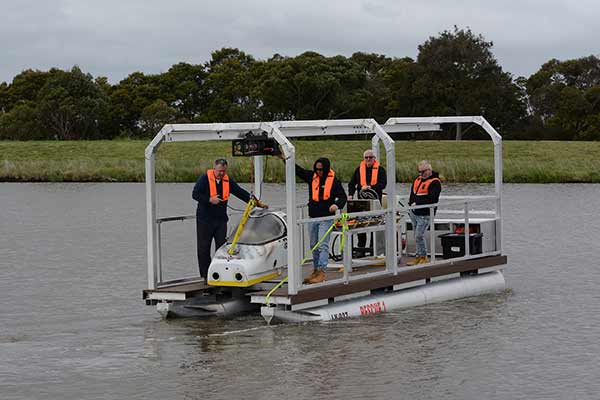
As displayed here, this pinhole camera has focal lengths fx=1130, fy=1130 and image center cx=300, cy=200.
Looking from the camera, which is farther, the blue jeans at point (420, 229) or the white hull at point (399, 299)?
the blue jeans at point (420, 229)

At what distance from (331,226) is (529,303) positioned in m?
4.76

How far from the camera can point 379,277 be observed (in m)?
16.9

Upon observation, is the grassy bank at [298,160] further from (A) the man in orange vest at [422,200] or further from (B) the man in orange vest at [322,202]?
(B) the man in orange vest at [322,202]

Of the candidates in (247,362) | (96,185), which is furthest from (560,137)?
(247,362)

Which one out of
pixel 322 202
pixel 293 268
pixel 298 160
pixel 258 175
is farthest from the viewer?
pixel 298 160

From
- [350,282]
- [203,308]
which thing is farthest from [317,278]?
[203,308]

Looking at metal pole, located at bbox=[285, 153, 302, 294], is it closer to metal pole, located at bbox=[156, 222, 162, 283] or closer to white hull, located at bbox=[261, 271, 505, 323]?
white hull, located at bbox=[261, 271, 505, 323]

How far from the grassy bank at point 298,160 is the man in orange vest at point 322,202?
95.6 ft

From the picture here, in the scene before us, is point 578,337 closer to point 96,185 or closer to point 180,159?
point 96,185

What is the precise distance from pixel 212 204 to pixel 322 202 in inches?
63.4

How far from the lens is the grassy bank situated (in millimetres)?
47531

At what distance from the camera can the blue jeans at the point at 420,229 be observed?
18.0m

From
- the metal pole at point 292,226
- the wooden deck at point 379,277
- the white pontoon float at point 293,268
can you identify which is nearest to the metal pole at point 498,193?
the wooden deck at point 379,277

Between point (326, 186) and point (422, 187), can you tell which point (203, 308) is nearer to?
point (326, 186)
